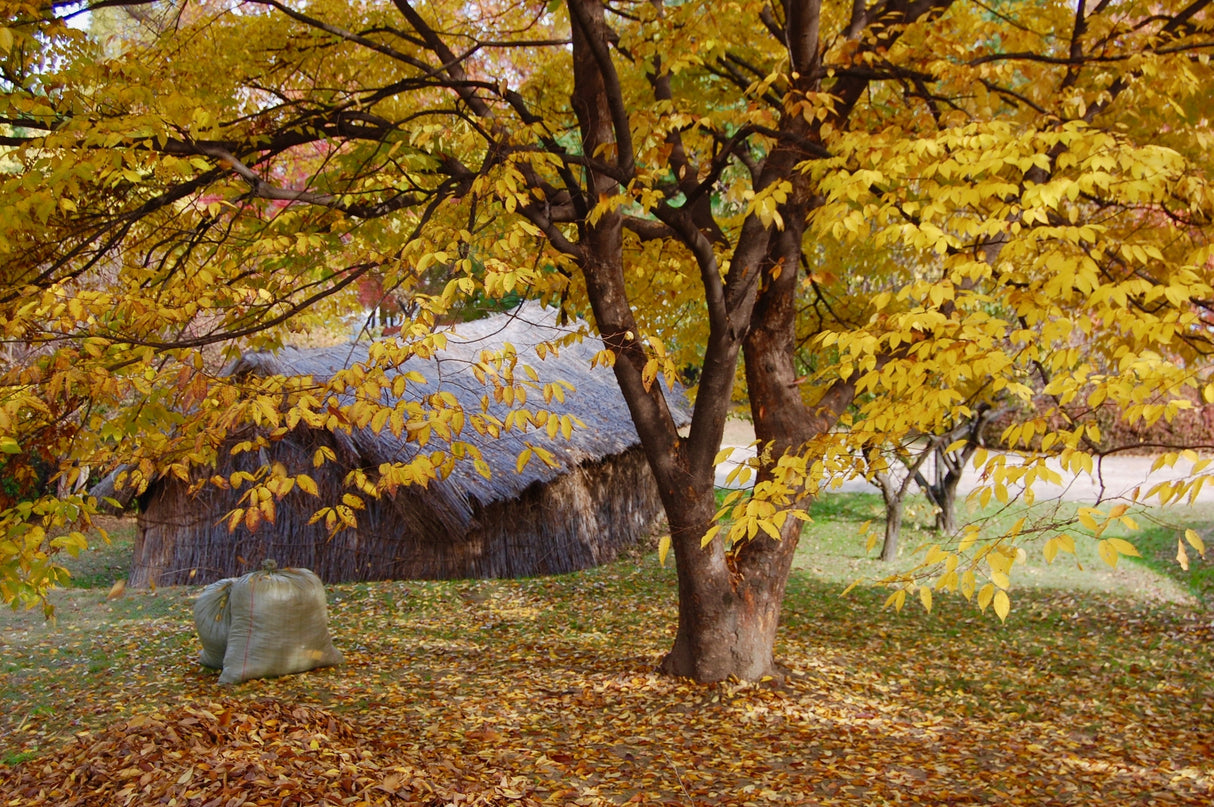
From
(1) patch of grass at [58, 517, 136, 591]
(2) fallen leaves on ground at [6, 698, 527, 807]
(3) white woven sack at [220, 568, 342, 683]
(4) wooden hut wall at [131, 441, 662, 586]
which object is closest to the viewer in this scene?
(2) fallen leaves on ground at [6, 698, 527, 807]

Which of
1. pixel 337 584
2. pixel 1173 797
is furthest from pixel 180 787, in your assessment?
pixel 337 584

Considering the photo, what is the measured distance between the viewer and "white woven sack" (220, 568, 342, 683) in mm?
5844

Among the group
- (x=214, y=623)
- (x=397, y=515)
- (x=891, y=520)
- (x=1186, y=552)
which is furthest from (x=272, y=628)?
(x=1186, y=552)

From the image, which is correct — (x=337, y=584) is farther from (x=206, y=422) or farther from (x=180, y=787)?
(x=180, y=787)

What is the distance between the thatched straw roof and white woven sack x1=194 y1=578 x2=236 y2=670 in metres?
1.61

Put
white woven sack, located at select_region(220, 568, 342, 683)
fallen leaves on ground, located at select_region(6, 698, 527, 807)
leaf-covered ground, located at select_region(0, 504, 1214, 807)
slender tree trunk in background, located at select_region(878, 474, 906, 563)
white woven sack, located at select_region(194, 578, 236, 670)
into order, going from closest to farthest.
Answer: fallen leaves on ground, located at select_region(6, 698, 527, 807)
leaf-covered ground, located at select_region(0, 504, 1214, 807)
white woven sack, located at select_region(220, 568, 342, 683)
white woven sack, located at select_region(194, 578, 236, 670)
slender tree trunk in background, located at select_region(878, 474, 906, 563)

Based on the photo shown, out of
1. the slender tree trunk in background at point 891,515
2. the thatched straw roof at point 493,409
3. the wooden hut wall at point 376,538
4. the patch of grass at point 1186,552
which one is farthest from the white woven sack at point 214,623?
the patch of grass at point 1186,552

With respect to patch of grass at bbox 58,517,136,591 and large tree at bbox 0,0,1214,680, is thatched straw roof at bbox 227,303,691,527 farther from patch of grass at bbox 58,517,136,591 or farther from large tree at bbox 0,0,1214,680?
patch of grass at bbox 58,517,136,591

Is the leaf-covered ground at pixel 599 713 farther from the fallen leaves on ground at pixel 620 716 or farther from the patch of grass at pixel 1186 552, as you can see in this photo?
the patch of grass at pixel 1186 552

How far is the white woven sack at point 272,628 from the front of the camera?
19.2 feet

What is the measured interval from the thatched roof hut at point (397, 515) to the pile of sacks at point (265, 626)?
2.85m

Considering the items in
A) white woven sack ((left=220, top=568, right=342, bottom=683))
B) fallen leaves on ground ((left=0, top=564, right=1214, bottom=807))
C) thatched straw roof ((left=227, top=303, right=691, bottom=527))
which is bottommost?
fallen leaves on ground ((left=0, top=564, right=1214, bottom=807))

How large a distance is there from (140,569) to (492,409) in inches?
192

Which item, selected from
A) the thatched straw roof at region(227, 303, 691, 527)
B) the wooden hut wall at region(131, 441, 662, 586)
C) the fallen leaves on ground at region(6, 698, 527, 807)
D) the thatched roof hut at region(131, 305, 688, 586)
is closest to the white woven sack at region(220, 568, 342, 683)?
the thatched straw roof at region(227, 303, 691, 527)
